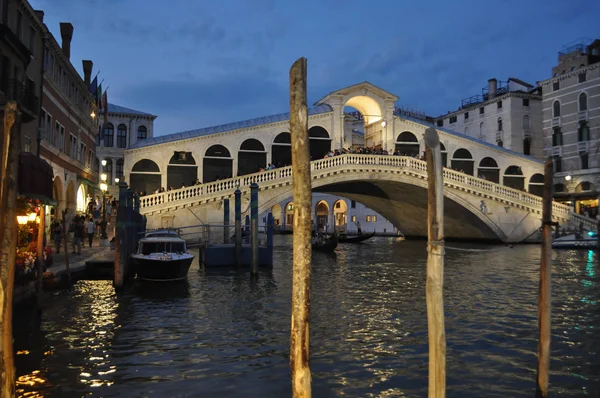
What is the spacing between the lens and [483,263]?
2056cm

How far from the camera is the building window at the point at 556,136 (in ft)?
122

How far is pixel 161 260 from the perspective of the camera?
1449 centimetres

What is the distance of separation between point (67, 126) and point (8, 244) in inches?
886

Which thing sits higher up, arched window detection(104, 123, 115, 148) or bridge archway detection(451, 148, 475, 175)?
arched window detection(104, 123, 115, 148)

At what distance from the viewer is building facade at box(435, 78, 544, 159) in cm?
4172

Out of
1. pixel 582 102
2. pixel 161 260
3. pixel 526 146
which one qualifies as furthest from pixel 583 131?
pixel 161 260

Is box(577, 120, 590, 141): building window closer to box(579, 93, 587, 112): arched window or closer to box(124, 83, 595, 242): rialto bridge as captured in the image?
box(579, 93, 587, 112): arched window

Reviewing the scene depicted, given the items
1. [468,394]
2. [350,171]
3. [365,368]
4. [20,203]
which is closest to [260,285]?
[20,203]

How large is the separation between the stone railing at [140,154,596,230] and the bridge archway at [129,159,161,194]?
562cm

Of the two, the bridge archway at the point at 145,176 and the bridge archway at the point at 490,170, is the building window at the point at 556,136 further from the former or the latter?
the bridge archway at the point at 145,176

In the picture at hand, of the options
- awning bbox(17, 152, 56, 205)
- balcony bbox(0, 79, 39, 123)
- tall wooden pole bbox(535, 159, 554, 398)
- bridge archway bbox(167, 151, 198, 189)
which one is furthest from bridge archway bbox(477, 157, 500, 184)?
tall wooden pole bbox(535, 159, 554, 398)

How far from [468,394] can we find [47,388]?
5.07 metres

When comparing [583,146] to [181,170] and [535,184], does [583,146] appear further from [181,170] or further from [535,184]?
[181,170]

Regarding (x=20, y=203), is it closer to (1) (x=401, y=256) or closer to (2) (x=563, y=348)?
(2) (x=563, y=348)
